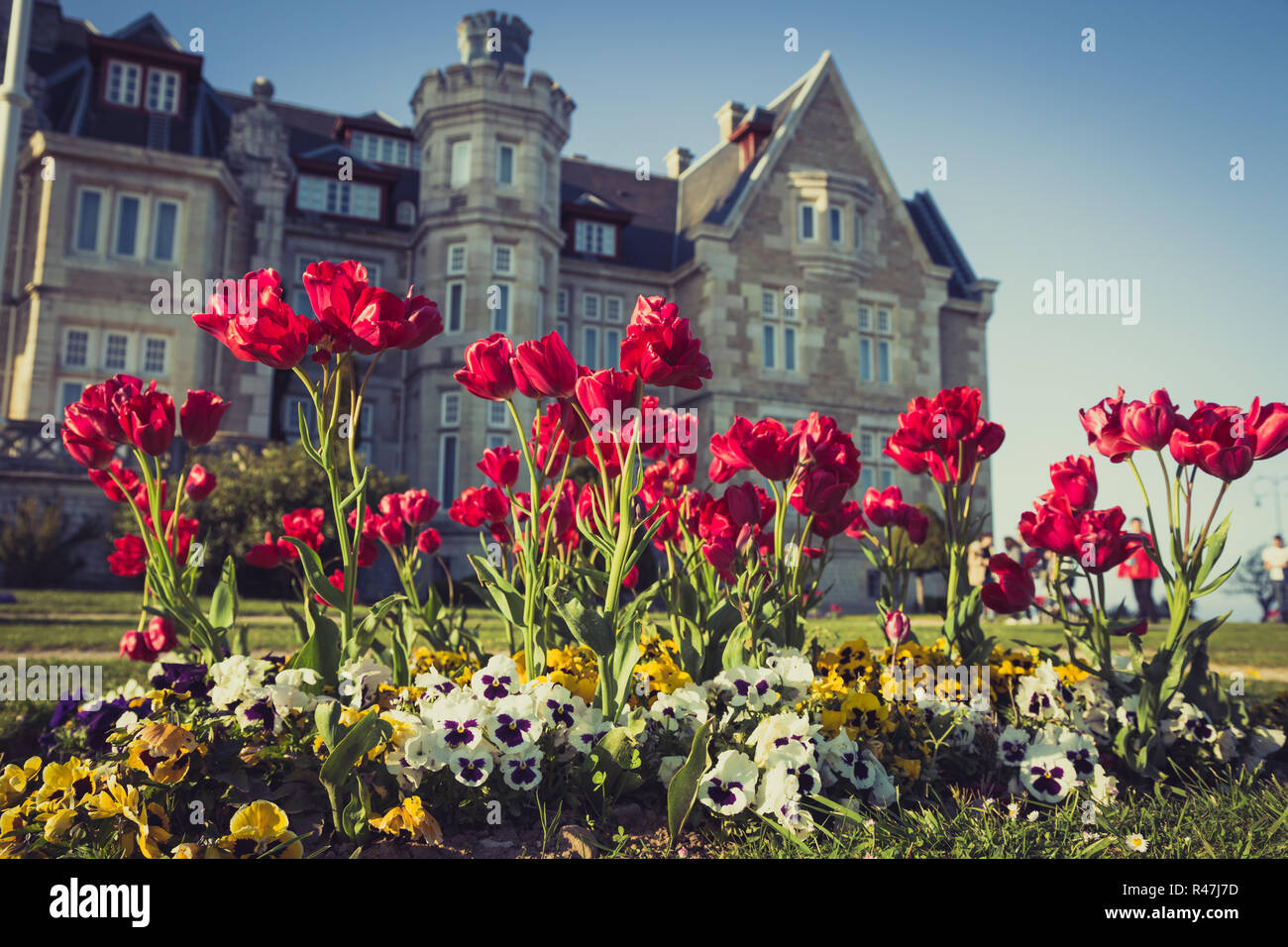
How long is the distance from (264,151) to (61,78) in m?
4.45

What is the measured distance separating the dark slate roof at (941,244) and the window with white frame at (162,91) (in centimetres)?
2077

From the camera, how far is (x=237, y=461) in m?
15.5

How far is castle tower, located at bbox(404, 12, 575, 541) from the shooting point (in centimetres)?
2067

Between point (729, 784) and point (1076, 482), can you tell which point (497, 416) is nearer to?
point (1076, 482)

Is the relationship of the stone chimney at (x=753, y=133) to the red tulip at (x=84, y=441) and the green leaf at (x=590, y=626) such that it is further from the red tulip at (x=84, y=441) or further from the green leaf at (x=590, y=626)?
the green leaf at (x=590, y=626)

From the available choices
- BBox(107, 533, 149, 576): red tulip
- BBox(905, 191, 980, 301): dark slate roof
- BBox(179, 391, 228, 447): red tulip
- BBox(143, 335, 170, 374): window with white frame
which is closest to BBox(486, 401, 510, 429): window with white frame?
BBox(143, 335, 170, 374): window with white frame

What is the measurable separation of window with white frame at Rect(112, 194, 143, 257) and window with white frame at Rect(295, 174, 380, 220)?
4.68 metres

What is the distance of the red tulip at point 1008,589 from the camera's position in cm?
326

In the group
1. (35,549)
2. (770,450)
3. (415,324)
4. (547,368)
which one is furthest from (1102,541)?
(35,549)

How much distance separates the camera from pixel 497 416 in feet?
68.7

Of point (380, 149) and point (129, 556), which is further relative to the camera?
point (380, 149)

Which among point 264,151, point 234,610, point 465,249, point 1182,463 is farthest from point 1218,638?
point 264,151

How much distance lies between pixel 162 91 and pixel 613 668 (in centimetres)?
2240

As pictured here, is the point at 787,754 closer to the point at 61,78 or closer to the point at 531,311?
the point at 531,311
